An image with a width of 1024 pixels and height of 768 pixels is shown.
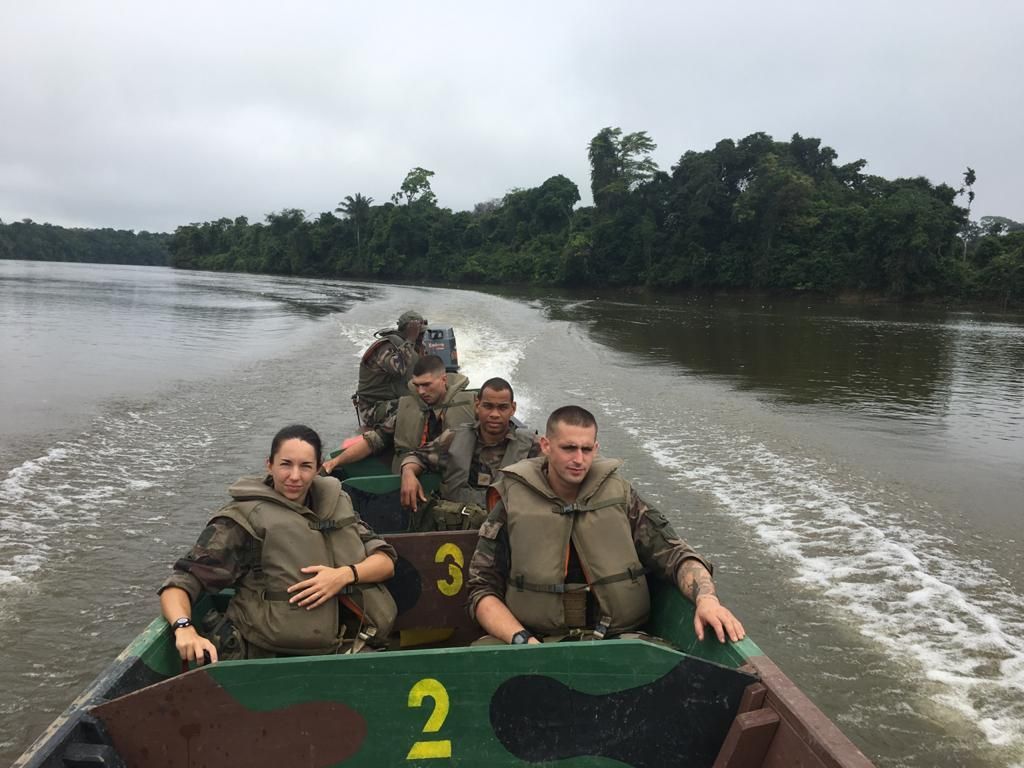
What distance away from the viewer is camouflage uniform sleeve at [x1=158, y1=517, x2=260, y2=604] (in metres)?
2.57

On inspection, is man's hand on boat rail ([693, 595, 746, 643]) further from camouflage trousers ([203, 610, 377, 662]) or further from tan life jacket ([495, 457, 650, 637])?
camouflage trousers ([203, 610, 377, 662])

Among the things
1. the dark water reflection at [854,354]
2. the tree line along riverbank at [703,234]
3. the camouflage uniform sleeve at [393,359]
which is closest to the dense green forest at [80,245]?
the tree line along riverbank at [703,234]

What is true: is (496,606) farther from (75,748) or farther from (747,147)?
(747,147)

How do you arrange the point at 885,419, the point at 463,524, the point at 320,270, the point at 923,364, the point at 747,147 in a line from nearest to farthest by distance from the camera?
1. the point at 463,524
2. the point at 885,419
3. the point at 923,364
4. the point at 747,147
5. the point at 320,270

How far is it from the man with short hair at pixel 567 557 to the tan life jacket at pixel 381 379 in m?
3.83

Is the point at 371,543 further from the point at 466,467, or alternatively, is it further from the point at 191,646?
the point at 466,467

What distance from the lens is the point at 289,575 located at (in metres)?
2.62

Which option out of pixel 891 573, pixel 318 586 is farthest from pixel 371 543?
pixel 891 573

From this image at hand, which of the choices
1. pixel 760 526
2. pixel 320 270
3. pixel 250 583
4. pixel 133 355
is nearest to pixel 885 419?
pixel 760 526

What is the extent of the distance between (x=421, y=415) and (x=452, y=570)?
166 centimetres

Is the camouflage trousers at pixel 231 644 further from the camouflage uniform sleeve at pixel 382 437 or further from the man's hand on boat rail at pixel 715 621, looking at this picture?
the camouflage uniform sleeve at pixel 382 437

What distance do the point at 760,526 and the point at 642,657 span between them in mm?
4223

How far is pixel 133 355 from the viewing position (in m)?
14.5

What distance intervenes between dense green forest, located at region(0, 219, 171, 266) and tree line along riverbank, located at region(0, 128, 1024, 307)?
55.7 metres
